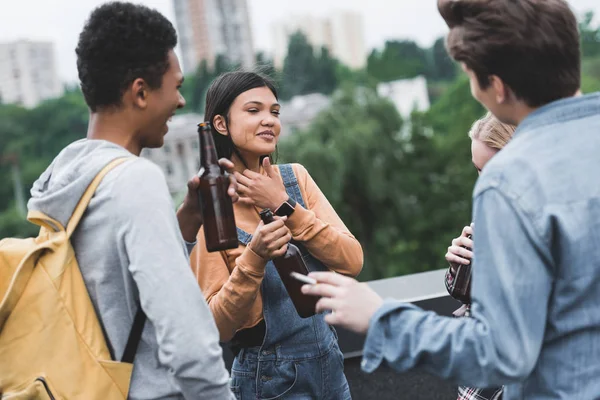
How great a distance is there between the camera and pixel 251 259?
100 inches

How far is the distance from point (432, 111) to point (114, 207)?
54069 millimetres

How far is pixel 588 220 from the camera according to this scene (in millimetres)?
1619

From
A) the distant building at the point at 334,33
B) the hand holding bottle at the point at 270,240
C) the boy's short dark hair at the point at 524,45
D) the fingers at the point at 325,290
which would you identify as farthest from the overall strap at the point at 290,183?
the distant building at the point at 334,33

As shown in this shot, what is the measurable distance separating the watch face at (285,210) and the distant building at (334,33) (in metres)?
83.3

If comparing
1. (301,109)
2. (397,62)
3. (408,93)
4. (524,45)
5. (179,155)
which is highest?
(524,45)

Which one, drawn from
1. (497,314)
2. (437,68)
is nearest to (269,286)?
(497,314)

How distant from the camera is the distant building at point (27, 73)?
85375mm

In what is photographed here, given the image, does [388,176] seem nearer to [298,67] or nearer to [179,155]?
[179,155]

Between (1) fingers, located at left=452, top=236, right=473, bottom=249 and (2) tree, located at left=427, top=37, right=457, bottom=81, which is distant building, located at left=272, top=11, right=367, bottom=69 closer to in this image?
(2) tree, located at left=427, top=37, right=457, bottom=81

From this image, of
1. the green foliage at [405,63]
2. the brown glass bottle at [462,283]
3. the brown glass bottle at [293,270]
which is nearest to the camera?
the brown glass bottle at [293,270]

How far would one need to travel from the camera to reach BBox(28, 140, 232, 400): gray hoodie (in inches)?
69.4

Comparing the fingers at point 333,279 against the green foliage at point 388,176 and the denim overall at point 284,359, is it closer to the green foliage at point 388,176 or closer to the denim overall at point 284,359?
the denim overall at point 284,359

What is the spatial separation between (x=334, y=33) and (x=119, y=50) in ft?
312

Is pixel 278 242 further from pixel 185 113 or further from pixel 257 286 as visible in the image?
pixel 185 113
